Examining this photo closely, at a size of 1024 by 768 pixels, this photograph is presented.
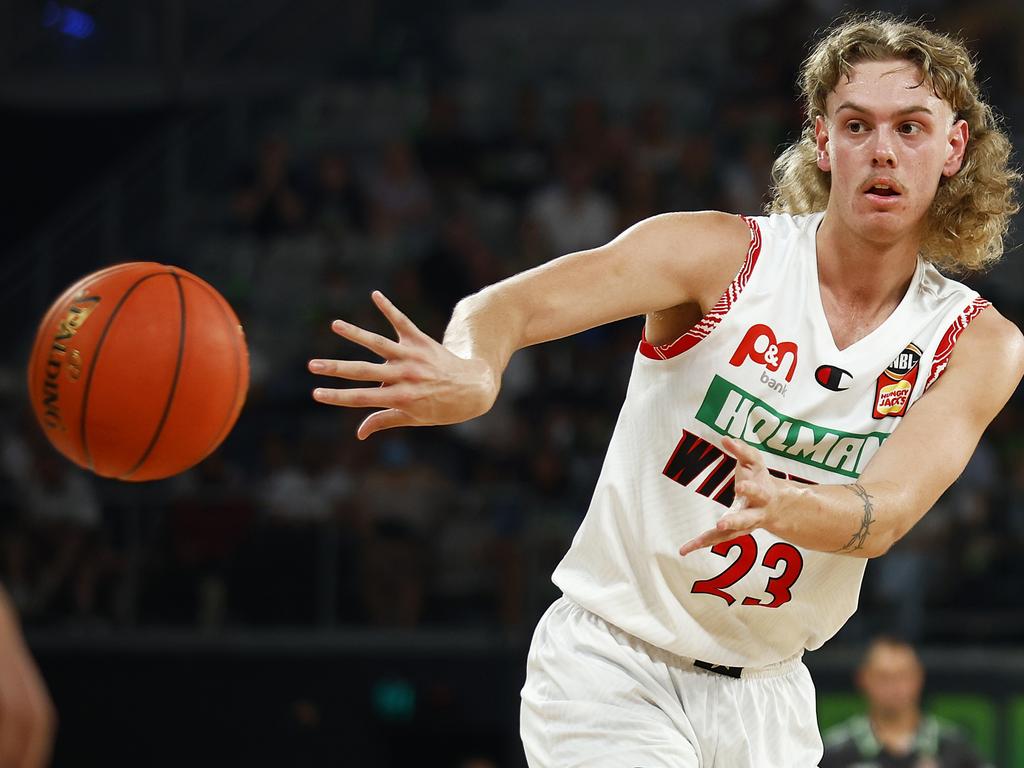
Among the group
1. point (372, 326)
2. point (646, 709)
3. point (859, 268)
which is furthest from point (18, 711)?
point (372, 326)

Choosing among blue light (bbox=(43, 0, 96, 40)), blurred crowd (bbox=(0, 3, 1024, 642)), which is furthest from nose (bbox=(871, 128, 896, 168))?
blue light (bbox=(43, 0, 96, 40))

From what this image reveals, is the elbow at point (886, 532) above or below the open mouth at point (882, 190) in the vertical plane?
below

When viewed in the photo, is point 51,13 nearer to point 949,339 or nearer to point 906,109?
point 906,109

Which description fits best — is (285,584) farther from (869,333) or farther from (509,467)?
(869,333)

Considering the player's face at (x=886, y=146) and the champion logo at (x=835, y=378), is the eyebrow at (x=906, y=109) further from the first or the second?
the champion logo at (x=835, y=378)

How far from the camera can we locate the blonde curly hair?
364cm

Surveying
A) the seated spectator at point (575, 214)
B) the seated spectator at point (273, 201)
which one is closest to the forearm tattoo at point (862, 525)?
the seated spectator at point (575, 214)

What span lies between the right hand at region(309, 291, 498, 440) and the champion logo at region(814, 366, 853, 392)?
3.26 ft

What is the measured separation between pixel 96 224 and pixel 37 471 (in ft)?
10.4

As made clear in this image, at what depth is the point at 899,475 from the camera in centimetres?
324

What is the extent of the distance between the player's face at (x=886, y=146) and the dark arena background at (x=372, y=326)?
3.77 metres

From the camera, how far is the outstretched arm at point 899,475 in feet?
9.29

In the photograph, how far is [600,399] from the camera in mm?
9703

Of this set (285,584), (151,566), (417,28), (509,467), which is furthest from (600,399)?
(417,28)
